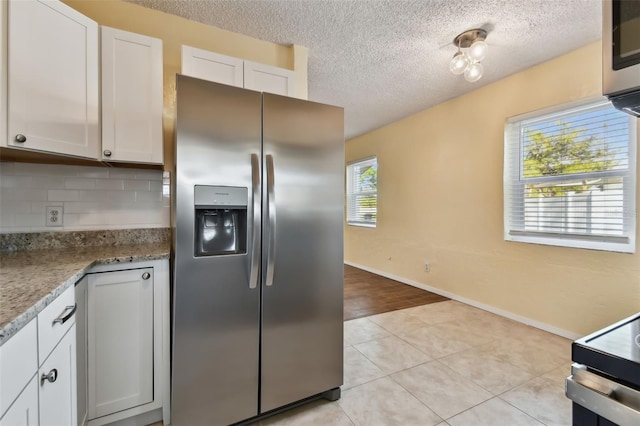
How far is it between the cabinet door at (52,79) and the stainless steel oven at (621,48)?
2.12 m

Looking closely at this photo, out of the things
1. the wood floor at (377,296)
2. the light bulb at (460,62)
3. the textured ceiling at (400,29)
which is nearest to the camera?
the textured ceiling at (400,29)

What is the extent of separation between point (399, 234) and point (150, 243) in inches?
143

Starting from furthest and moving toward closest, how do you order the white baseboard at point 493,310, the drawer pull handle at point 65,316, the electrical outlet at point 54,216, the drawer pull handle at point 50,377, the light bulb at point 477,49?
1. the white baseboard at point 493,310
2. the light bulb at point 477,49
3. the electrical outlet at point 54,216
4. the drawer pull handle at point 65,316
5. the drawer pull handle at point 50,377

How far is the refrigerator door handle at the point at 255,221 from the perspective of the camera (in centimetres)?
147

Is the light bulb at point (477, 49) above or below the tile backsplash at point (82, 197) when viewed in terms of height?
above

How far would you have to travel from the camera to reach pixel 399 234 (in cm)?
459

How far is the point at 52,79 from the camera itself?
1429 mm

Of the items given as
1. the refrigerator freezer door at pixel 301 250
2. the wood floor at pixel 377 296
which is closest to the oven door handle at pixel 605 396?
the refrigerator freezer door at pixel 301 250

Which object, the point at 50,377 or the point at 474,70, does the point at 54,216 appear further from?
the point at 474,70

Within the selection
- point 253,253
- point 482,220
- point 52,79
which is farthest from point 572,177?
point 52,79

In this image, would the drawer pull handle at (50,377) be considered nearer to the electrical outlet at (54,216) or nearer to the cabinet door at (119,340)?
the cabinet door at (119,340)

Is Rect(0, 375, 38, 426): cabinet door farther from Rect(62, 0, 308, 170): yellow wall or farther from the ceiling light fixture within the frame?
the ceiling light fixture

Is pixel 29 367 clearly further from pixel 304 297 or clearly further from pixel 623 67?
pixel 623 67

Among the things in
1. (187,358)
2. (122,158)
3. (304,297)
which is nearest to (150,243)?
(122,158)
